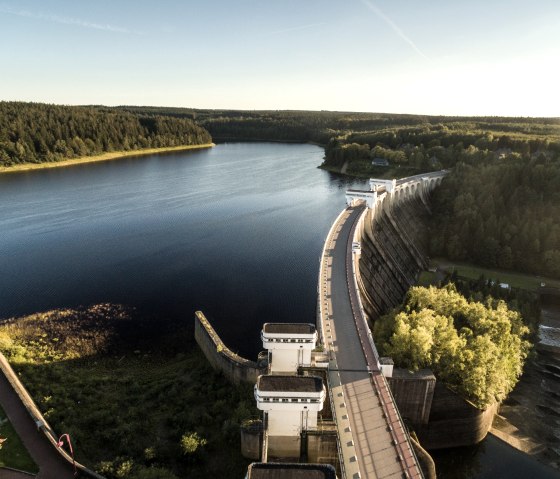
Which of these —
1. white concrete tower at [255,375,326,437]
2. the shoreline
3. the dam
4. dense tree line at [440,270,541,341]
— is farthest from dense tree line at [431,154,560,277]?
the shoreline

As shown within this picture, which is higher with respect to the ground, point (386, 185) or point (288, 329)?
point (386, 185)

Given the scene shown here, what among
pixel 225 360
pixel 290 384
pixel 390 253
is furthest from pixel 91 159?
pixel 290 384

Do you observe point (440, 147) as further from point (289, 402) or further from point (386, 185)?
point (289, 402)

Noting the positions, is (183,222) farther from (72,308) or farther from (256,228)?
(72,308)

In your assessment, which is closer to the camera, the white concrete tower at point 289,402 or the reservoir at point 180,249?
the white concrete tower at point 289,402

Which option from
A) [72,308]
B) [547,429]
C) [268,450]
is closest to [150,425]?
[268,450]

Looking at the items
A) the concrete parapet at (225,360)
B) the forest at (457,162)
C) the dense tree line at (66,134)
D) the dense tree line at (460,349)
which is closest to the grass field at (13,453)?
the concrete parapet at (225,360)

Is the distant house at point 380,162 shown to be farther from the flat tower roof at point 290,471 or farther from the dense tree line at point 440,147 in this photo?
the flat tower roof at point 290,471
